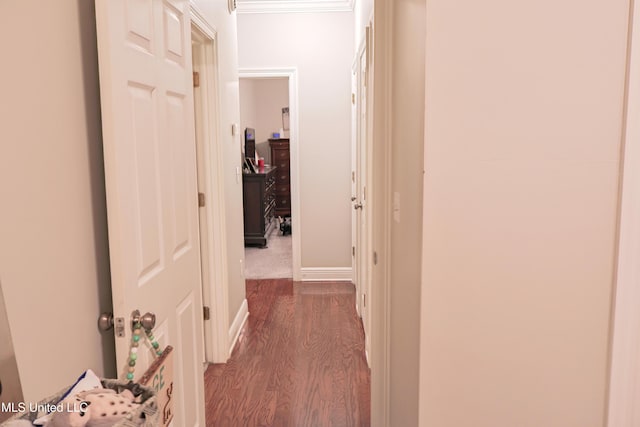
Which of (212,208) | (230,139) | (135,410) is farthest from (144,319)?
(230,139)

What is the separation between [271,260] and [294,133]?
5.84ft

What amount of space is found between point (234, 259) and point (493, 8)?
2865 millimetres

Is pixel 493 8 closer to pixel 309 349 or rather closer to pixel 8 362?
pixel 8 362

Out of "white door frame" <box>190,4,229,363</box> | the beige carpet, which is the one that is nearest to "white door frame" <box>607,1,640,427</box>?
"white door frame" <box>190,4,229,363</box>

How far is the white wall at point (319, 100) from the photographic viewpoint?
16.4ft

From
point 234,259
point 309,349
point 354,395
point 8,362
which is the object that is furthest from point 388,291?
point 234,259

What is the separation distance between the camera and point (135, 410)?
37.0 inches

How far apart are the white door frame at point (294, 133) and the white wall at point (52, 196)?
3.70m

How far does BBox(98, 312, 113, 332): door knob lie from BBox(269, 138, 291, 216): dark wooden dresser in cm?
685

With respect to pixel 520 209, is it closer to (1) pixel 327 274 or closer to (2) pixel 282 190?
(1) pixel 327 274

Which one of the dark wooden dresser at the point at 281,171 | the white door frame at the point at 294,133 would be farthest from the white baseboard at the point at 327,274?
the dark wooden dresser at the point at 281,171

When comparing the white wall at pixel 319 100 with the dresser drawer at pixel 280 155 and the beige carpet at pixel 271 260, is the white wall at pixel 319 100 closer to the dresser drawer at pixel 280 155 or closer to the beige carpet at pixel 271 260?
→ the beige carpet at pixel 271 260

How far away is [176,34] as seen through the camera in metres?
1.90

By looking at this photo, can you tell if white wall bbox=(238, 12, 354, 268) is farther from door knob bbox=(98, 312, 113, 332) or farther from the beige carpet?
door knob bbox=(98, 312, 113, 332)
